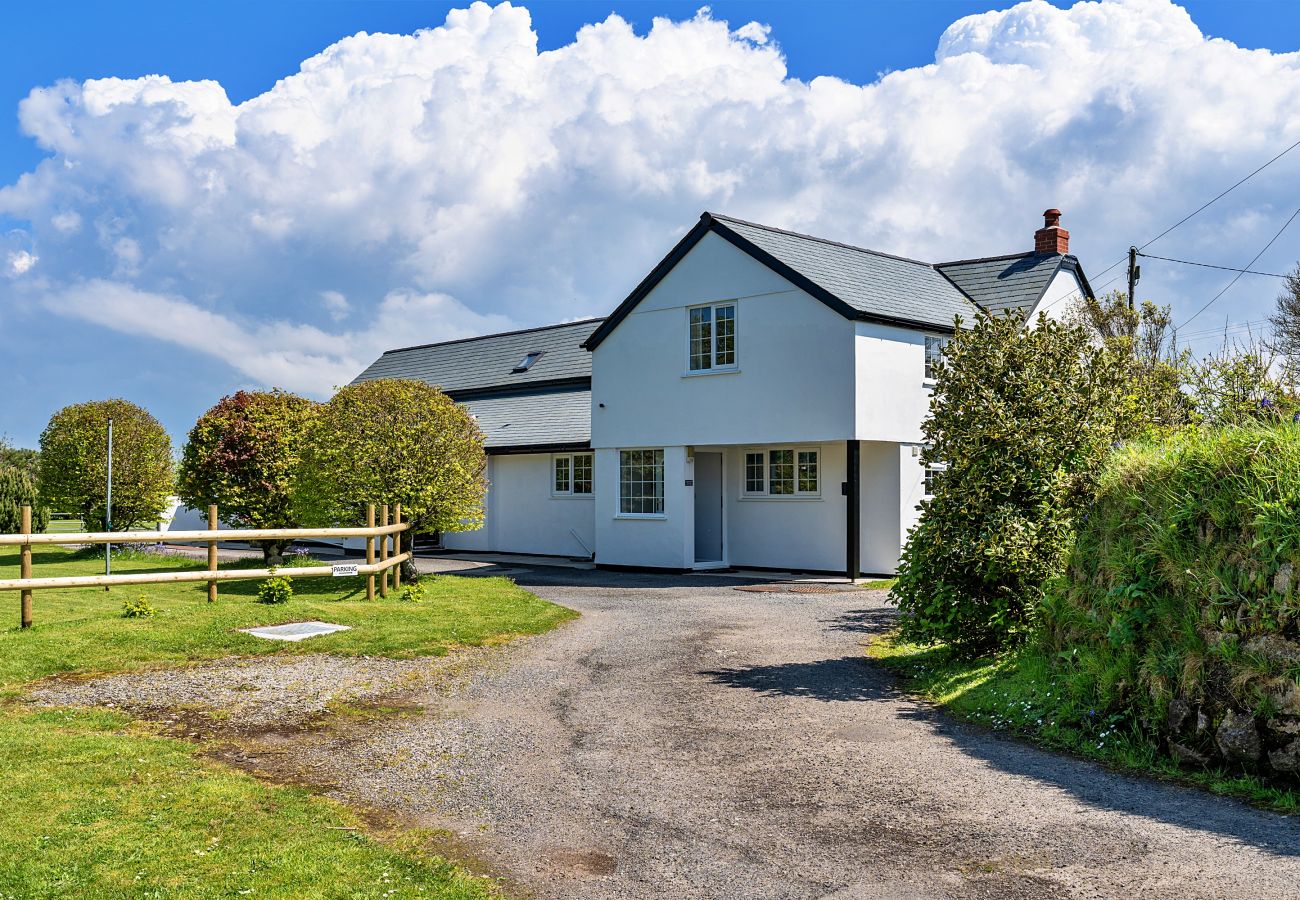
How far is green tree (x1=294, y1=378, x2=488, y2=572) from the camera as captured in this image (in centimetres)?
1756

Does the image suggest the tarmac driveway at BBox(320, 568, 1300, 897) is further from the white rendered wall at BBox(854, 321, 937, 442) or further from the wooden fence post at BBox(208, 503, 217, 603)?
the white rendered wall at BBox(854, 321, 937, 442)

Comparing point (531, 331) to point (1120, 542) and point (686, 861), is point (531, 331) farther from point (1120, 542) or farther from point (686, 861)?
point (686, 861)

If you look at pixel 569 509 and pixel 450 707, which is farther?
pixel 569 509

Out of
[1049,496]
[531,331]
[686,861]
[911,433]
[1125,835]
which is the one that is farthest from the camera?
[531,331]

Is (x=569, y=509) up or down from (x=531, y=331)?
down

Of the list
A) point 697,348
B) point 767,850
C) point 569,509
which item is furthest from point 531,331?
point 767,850

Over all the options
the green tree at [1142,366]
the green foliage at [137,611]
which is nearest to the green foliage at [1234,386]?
the green tree at [1142,366]

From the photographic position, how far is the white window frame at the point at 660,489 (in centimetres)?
2262

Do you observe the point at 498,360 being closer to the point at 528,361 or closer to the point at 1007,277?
the point at 528,361

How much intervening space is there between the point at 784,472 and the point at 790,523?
1122 millimetres

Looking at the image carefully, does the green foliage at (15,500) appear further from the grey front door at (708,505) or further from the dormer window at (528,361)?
the grey front door at (708,505)

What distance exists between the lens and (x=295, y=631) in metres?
12.4

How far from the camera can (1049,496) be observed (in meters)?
10.5

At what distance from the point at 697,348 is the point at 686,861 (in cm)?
1768
